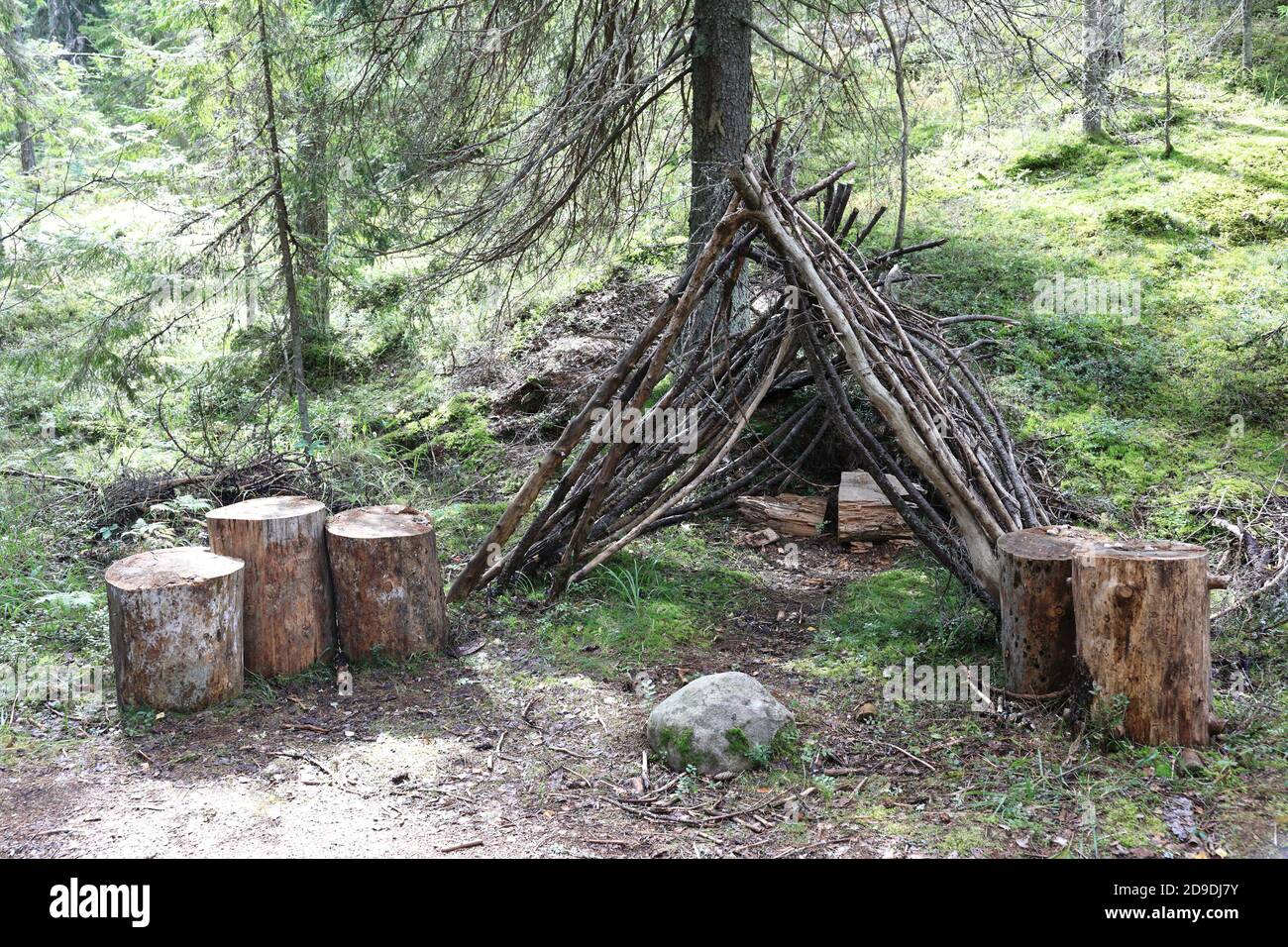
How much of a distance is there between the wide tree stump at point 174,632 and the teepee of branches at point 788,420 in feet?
5.15

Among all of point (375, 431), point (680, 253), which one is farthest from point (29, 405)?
point (680, 253)

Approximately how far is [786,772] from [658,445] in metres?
2.97

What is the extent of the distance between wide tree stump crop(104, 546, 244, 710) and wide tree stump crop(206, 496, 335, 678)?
0.59 ft

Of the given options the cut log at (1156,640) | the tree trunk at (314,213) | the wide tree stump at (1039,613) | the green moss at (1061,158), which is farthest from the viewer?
the green moss at (1061,158)

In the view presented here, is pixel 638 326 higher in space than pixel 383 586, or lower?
higher

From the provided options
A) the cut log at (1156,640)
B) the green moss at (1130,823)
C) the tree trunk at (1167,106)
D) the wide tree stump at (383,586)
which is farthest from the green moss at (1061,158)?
the green moss at (1130,823)

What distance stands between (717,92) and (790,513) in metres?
3.35

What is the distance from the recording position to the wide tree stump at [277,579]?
4.61 meters

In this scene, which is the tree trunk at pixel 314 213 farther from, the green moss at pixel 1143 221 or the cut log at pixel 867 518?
the green moss at pixel 1143 221

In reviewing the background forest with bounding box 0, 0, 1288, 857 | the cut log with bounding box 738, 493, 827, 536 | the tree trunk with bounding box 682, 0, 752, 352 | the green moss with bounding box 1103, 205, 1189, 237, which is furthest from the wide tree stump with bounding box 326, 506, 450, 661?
the green moss with bounding box 1103, 205, 1189, 237

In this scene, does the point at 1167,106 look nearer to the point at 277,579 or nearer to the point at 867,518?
the point at 867,518

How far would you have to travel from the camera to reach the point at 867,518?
6441 millimetres

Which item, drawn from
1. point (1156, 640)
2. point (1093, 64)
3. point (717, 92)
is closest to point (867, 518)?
point (1156, 640)

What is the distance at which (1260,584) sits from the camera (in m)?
4.98
